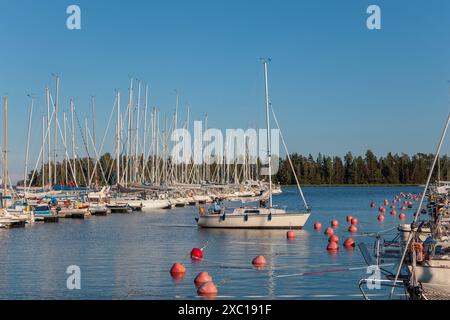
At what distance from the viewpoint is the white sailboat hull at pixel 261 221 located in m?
59.8

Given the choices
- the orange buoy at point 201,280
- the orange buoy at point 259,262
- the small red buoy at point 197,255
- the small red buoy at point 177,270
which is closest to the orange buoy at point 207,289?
the orange buoy at point 201,280

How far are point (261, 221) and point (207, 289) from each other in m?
28.5

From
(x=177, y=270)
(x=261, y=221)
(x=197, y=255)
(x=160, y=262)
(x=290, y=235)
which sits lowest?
(x=160, y=262)

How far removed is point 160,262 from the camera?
43.1 metres

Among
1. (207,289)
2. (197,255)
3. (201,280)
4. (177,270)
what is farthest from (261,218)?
(207,289)

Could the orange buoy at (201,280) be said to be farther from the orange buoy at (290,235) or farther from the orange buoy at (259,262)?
the orange buoy at (290,235)

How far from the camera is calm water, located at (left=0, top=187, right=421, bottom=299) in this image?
106 feet

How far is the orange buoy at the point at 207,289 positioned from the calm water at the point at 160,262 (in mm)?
397

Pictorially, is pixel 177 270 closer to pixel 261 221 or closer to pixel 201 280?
pixel 201 280

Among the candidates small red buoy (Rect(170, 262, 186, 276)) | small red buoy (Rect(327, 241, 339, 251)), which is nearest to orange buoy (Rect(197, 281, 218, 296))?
small red buoy (Rect(170, 262, 186, 276))

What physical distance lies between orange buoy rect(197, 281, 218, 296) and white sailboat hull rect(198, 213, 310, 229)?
91.8ft

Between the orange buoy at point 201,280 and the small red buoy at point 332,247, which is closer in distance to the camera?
the orange buoy at point 201,280

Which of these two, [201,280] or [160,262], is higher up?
[201,280]
